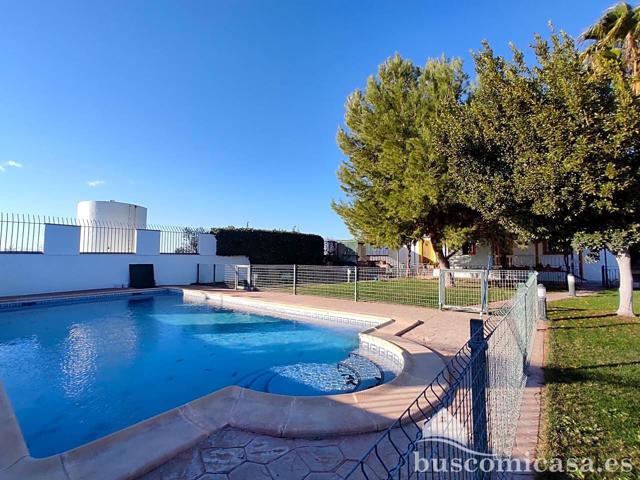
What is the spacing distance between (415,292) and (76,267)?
46.6 feet

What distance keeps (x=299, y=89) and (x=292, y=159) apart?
4879mm

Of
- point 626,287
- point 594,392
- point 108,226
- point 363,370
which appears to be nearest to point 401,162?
point 626,287

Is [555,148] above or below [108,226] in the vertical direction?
above

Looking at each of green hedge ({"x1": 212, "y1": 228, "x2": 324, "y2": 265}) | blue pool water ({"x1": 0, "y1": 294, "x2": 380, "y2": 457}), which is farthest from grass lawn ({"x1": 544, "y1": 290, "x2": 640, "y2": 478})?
green hedge ({"x1": 212, "y1": 228, "x2": 324, "y2": 265})

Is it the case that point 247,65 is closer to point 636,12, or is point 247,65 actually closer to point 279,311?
point 279,311

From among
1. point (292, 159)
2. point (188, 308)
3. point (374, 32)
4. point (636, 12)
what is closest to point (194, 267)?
point (188, 308)

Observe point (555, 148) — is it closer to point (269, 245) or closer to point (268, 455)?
point (268, 455)

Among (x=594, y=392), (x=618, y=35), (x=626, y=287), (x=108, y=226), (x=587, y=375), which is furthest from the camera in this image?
(x=108, y=226)

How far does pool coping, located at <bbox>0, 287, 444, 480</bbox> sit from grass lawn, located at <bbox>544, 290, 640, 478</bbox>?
1377 mm

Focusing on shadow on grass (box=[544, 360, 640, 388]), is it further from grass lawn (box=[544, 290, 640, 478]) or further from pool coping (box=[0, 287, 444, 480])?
pool coping (box=[0, 287, 444, 480])

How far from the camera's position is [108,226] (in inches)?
605

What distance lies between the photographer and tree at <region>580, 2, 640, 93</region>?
838cm

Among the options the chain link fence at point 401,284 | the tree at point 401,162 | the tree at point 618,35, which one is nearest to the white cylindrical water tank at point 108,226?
the chain link fence at point 401,284

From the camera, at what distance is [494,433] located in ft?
7.21
